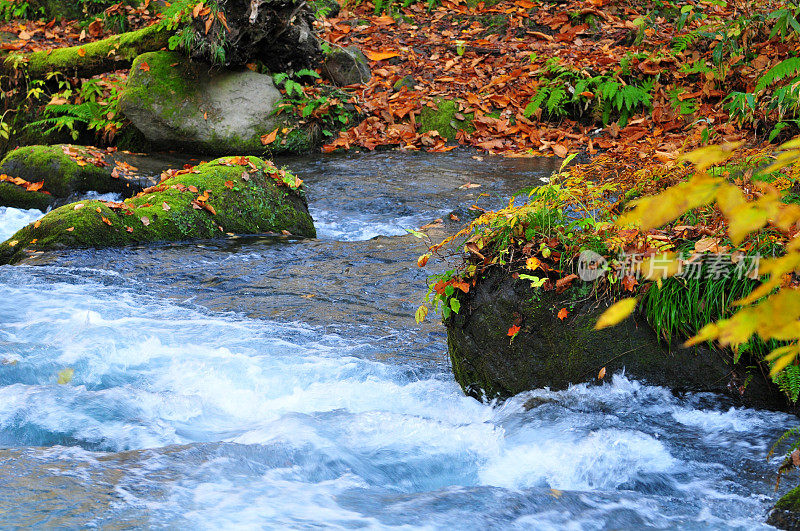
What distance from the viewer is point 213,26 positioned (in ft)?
32.6

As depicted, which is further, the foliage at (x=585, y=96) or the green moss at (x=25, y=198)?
the foliage at (x=585, y=96)

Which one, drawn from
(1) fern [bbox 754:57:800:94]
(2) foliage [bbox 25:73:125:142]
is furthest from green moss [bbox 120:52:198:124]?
Answer: (1) fern [bbox 754:57:800:94]

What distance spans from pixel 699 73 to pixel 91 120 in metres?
9.23

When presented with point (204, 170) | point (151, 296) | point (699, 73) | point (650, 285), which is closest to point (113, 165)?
point (204, 170)

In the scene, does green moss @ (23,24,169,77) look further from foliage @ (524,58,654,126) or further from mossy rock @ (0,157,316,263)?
foliage @ (524,58,654,126)

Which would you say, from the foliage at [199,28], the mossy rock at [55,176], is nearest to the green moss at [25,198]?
the mossy rock at [55,176]

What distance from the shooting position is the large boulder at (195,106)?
33.2ft

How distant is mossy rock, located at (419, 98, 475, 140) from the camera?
1073 cm

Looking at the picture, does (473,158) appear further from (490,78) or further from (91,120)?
(91,120)

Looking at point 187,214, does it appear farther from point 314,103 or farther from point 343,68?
point 343,68

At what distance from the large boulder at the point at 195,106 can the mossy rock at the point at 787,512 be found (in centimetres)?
870

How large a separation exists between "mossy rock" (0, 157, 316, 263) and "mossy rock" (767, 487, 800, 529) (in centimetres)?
532

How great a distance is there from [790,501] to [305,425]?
7.22 feet

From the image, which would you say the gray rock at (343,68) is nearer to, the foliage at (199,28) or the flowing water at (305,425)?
the foliage at (199,28)
